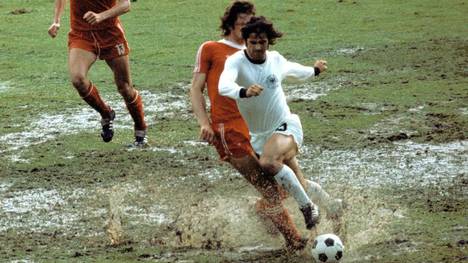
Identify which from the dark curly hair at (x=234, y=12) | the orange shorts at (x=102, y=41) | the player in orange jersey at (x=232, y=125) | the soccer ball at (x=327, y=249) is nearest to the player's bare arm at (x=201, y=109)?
the player in orange jersey at (x=232, y=125)

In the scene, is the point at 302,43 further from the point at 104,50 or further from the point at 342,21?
the point at 104,50

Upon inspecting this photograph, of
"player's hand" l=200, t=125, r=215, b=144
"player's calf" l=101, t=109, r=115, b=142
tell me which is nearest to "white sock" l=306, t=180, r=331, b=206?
"player's hand" l=200, t=125, r=215, b=144

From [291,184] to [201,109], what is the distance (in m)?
1.02

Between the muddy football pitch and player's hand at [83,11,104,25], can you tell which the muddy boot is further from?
player's hand at [83,11,104,25]

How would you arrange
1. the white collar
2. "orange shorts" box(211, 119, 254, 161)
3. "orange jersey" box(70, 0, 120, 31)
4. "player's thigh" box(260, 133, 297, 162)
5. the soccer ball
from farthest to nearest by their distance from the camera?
"orange jersey" box(70, 0, 120, 31), the white collar, "orange shorts" box(211, 119, 254, 161), "player's thigh" box(260, 133, 297, 162), the soccer ball

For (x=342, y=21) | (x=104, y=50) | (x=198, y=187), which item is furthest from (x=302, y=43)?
(x=198, y=187)

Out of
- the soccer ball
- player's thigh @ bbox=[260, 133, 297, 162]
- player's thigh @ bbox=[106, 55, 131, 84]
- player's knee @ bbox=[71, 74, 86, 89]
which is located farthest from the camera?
player's thigh @ bbox=[106, 55, 131, 84]

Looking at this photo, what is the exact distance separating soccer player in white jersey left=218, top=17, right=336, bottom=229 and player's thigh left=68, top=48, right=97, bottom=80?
395 centimetres

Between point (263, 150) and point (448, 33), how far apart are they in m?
10.8

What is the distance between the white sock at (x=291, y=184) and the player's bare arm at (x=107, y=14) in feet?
13.4

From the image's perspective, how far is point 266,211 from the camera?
32.9 feet

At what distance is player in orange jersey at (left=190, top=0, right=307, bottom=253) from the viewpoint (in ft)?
32.5

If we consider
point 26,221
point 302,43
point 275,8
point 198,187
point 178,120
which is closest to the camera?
point 26,221

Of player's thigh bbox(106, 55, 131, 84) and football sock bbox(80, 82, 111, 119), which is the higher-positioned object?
player's thigh bbox(106, 55, 131, 84)
